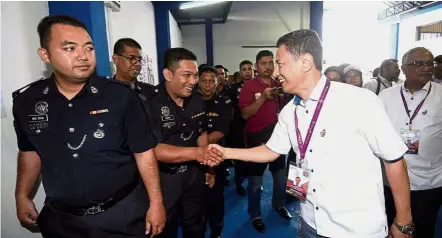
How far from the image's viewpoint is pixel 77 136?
4.96 ft

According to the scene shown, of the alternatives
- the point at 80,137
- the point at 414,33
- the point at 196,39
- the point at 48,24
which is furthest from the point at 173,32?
the point at 414,33

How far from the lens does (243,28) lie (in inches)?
577

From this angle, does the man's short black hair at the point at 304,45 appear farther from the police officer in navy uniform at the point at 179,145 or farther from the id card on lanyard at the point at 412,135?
the id card on lanyard at the point at 412,135

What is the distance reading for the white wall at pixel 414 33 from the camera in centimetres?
1119

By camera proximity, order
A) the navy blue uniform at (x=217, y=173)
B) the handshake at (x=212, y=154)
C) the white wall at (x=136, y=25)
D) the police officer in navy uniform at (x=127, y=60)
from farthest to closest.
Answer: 1. the white wall at (x=136, y=25)
2. the navy blue uniform at (x=217, y=173)
3. the police officer in navy uniform at (x=127, y=60)
4. the handshake at (x=212, y=154)

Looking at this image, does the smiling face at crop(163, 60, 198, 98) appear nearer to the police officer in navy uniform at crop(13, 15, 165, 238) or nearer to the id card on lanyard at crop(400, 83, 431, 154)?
the police officer in navy uniform at crop(13, 15, 165, 238)

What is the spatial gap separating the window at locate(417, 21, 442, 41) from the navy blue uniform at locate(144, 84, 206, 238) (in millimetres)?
14065

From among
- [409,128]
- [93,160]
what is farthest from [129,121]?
[409,128]

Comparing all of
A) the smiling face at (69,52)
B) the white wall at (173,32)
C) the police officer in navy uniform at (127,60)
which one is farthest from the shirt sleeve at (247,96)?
the white wall at (173,32)

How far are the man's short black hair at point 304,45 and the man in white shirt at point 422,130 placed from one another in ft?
4.14

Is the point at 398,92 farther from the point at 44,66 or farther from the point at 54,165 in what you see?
the point at 44,66

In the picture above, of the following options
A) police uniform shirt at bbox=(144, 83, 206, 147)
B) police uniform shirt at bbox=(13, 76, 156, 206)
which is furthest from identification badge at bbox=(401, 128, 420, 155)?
police uniform shirt at bbox=(13, 76, 156, 206)

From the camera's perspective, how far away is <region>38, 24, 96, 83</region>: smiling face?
4.87 feet

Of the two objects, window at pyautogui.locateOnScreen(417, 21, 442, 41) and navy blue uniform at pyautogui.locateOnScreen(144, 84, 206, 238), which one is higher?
window at pyautogui.locateOnScreen(417, 21, 442, 41)
